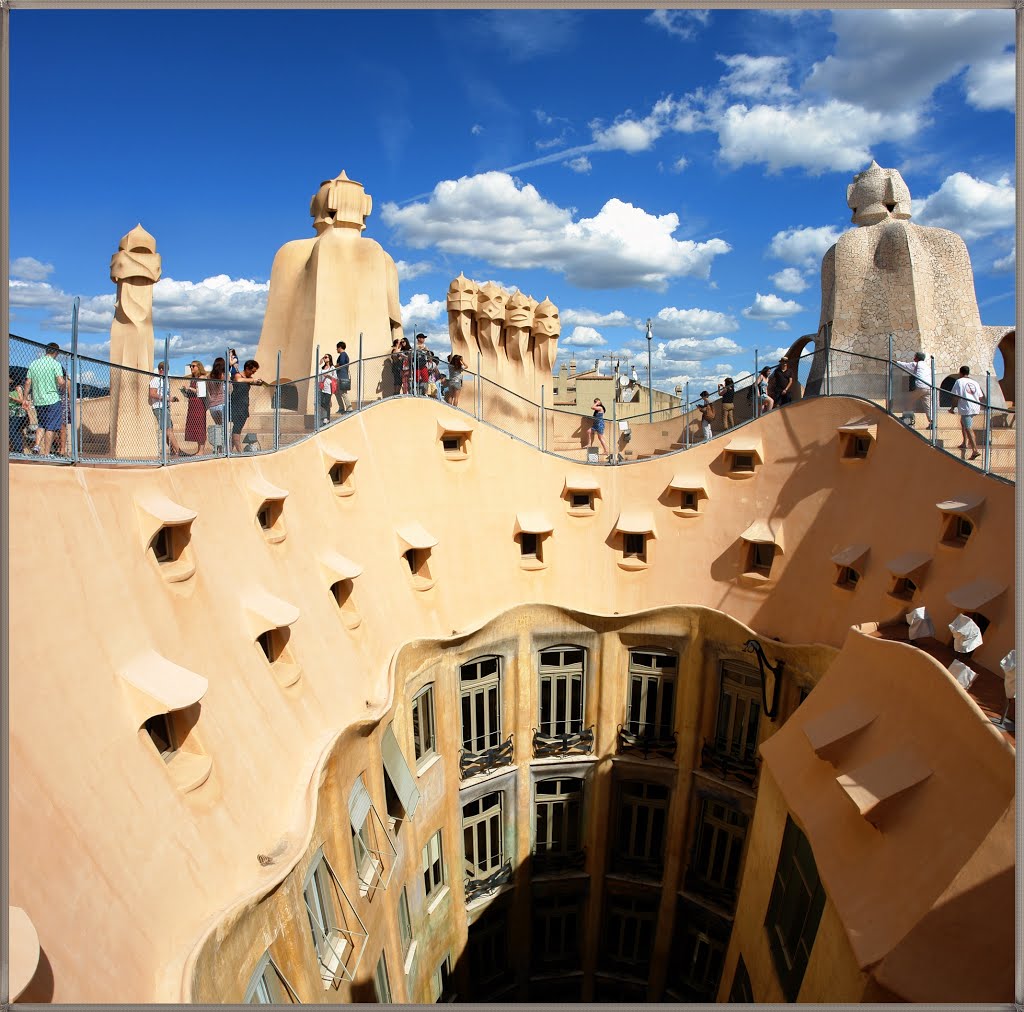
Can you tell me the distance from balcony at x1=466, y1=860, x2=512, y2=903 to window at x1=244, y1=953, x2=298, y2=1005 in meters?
12.4

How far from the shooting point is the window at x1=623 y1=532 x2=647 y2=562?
22250 millimetres

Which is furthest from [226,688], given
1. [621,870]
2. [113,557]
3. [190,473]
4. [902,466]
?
[621,870]

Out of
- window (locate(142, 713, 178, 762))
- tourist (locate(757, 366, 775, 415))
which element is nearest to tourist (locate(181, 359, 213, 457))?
window (locate(142, 713, 178, 762))

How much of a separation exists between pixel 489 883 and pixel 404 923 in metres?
5.51

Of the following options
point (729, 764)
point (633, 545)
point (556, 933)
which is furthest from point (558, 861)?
point (633, 545)

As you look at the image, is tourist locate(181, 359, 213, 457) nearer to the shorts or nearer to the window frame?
the shorts

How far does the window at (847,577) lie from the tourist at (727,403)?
6.02m

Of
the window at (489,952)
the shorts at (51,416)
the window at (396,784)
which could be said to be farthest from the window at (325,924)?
the window at (489,952)

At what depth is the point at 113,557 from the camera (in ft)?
30.4

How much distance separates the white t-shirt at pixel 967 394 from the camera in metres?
15.0

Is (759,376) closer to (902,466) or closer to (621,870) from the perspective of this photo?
(902,466)

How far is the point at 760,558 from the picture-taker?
68.8 ft

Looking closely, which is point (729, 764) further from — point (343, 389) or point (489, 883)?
point (343, 389)

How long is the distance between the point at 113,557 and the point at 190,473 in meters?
2.52
